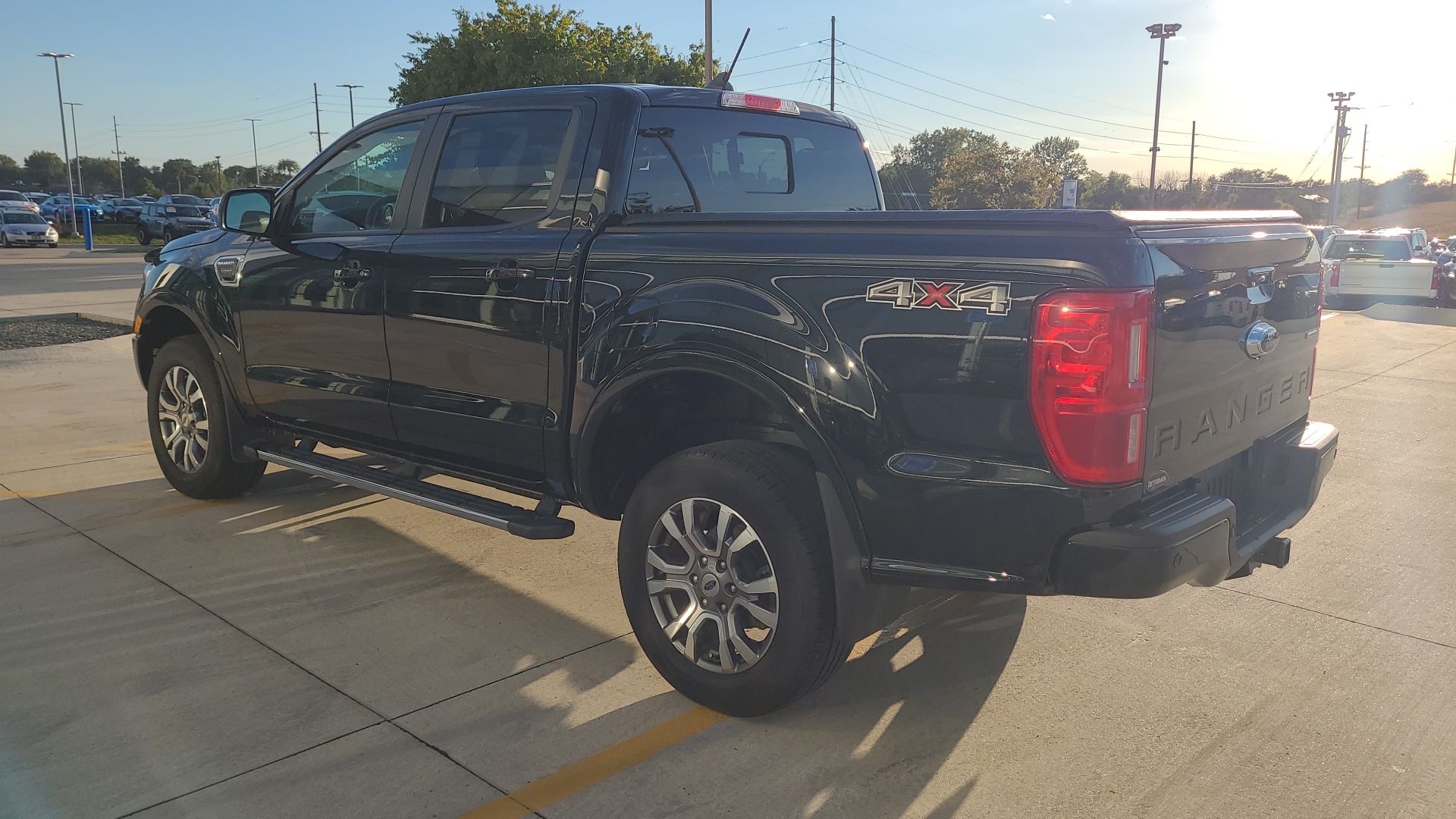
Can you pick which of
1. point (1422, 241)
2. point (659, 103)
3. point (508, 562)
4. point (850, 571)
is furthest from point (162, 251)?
point (1422, 241)

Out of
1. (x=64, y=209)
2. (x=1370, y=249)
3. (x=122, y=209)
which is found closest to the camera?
(x=1370, y=249)

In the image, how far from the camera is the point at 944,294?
2.83m

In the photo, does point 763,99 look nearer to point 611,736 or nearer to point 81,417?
point 611,736

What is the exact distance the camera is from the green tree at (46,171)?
10556cm

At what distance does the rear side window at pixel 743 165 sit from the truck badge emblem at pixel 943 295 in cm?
123

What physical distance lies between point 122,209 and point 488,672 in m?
59.5

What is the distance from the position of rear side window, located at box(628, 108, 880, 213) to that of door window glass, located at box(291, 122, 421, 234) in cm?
116

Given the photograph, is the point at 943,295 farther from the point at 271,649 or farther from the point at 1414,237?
the point at 1414,237

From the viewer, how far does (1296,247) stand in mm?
3619

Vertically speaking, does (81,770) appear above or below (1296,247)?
below

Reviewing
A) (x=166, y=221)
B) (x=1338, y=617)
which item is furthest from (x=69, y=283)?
(x=1338, y=617)

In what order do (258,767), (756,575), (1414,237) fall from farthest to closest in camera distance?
(1414,237)
(756,575)
(258,767)

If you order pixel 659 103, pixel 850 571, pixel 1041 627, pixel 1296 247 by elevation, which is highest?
pixel 659 103

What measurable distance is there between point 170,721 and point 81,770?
308 mm
